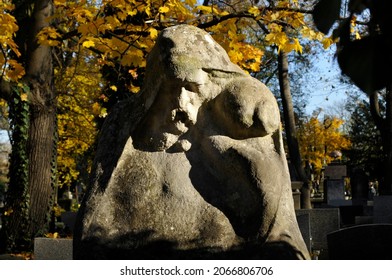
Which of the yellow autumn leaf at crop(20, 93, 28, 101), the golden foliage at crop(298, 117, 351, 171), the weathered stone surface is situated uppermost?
the golden foliage at crop(298, 117, 351, 171)

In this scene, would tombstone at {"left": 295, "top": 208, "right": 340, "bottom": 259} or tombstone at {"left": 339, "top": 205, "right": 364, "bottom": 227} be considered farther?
tombstone at {"left": 339, "top": 205, "right": 364, "bottom": 227}

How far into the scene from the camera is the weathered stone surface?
13.4ft

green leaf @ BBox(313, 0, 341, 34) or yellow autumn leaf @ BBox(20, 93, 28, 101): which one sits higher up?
yellow autumn leaf @ BBox(20, 93, 28, 101)

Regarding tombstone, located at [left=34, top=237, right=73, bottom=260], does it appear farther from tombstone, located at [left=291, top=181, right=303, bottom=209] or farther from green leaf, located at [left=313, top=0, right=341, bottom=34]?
tombstone, located at [left=291, top=181, right=303, bottom=209]

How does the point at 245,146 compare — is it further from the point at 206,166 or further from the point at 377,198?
the point at 377,198

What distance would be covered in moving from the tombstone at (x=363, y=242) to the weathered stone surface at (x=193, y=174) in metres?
3.71

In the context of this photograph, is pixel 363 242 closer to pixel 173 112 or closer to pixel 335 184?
pixel 173 112

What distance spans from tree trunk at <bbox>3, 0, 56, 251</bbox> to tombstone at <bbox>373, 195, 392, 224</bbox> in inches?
292

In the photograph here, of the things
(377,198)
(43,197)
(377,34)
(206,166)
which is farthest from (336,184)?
(377,34)

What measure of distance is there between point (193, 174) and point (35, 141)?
8177mm

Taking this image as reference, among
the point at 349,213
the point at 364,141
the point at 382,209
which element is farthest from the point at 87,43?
the point at 364,141

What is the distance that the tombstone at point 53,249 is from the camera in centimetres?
882

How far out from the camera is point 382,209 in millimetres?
14414

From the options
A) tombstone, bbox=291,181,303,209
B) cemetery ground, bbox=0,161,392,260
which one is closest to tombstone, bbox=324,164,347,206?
tombstone, bbox=291,181,303,209
